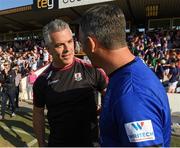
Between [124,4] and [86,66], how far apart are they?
56.3 ft

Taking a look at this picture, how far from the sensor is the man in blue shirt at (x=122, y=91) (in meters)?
1.34

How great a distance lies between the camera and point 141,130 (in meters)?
1.32

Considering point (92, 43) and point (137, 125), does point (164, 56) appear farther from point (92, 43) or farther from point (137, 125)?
point (137, 125)

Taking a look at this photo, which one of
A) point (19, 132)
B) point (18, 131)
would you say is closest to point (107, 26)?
point (19, 132)

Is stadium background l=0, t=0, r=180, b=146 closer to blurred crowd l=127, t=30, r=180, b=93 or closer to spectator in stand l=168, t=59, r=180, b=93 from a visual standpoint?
blurred crowd l=127, t=30, r=180, b=93

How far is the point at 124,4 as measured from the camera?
1945 centimetres

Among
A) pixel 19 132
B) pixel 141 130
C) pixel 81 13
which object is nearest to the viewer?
pixel 141 130

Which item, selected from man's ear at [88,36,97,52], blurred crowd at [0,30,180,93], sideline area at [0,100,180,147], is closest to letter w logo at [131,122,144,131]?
man's ear at [88,36,97,52]

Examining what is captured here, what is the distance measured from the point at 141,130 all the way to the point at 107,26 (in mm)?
505

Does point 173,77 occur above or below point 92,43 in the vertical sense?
below

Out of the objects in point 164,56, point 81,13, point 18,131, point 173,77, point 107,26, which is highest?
point 81,13

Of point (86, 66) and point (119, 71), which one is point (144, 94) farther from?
point (86, 66)

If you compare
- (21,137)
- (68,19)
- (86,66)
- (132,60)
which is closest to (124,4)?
(68,19)

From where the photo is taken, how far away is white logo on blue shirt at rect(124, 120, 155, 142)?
1.32 metres
